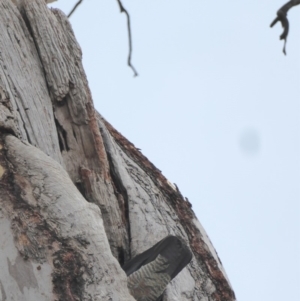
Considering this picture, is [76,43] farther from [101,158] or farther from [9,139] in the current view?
[9,139]

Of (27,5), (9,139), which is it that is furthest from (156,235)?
(27,5)

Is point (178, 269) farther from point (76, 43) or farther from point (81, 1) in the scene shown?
point (81, 1)

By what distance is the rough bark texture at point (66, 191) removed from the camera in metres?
2.48

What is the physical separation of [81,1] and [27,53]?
47cm

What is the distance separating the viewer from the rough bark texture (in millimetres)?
2482

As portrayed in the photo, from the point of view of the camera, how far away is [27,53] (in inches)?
133

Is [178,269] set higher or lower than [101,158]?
lower

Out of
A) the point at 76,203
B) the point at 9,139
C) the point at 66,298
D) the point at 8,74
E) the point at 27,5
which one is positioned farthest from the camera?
the point at 27,5

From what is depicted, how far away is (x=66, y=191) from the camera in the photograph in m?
2.70

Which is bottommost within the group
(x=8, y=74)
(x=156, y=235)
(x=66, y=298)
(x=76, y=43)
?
(x=66, y=298)

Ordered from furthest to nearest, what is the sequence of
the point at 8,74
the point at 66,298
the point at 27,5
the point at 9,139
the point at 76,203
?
the point at 27,5, the point at 8,74, the point at 9,139, the point at 76,203, the point at 66,298

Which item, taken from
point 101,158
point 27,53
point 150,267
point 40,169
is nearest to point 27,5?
point 27,53

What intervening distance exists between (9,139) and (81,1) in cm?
106

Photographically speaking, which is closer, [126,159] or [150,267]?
[150,267]
